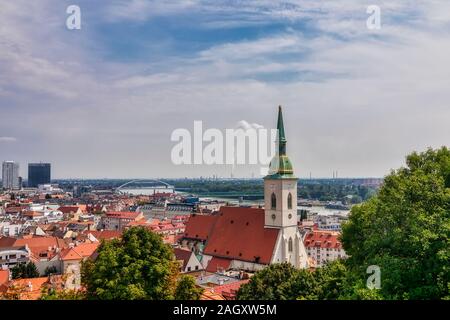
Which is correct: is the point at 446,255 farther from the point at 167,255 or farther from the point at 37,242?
the point at 37,242

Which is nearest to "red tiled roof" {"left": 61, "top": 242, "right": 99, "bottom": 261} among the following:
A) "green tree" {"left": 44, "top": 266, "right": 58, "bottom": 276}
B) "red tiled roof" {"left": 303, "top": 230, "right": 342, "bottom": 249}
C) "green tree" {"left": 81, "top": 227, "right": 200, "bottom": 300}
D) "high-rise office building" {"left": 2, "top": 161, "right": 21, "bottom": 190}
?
"green tree" {"left": 44, "top": 266, "right": 58, "bottom": 276}


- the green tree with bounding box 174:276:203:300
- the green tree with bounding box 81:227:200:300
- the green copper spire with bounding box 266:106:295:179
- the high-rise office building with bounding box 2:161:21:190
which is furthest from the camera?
the high-rise office building with bounding box 2:161:21:190

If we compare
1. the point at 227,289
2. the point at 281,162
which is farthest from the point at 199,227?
the point at 227,289

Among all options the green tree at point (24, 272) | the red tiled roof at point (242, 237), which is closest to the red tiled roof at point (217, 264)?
the red tiled roof at point (242, 237)

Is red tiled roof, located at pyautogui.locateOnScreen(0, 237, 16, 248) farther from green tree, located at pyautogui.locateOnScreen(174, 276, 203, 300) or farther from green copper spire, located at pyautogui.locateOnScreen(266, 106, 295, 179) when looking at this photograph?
green tree, located at pyautogui.locateOnScreen(174, 276, 203, 300)

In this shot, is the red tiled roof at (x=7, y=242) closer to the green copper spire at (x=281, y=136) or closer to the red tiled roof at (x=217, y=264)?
the red tiled roof at (x=217, y=264)
